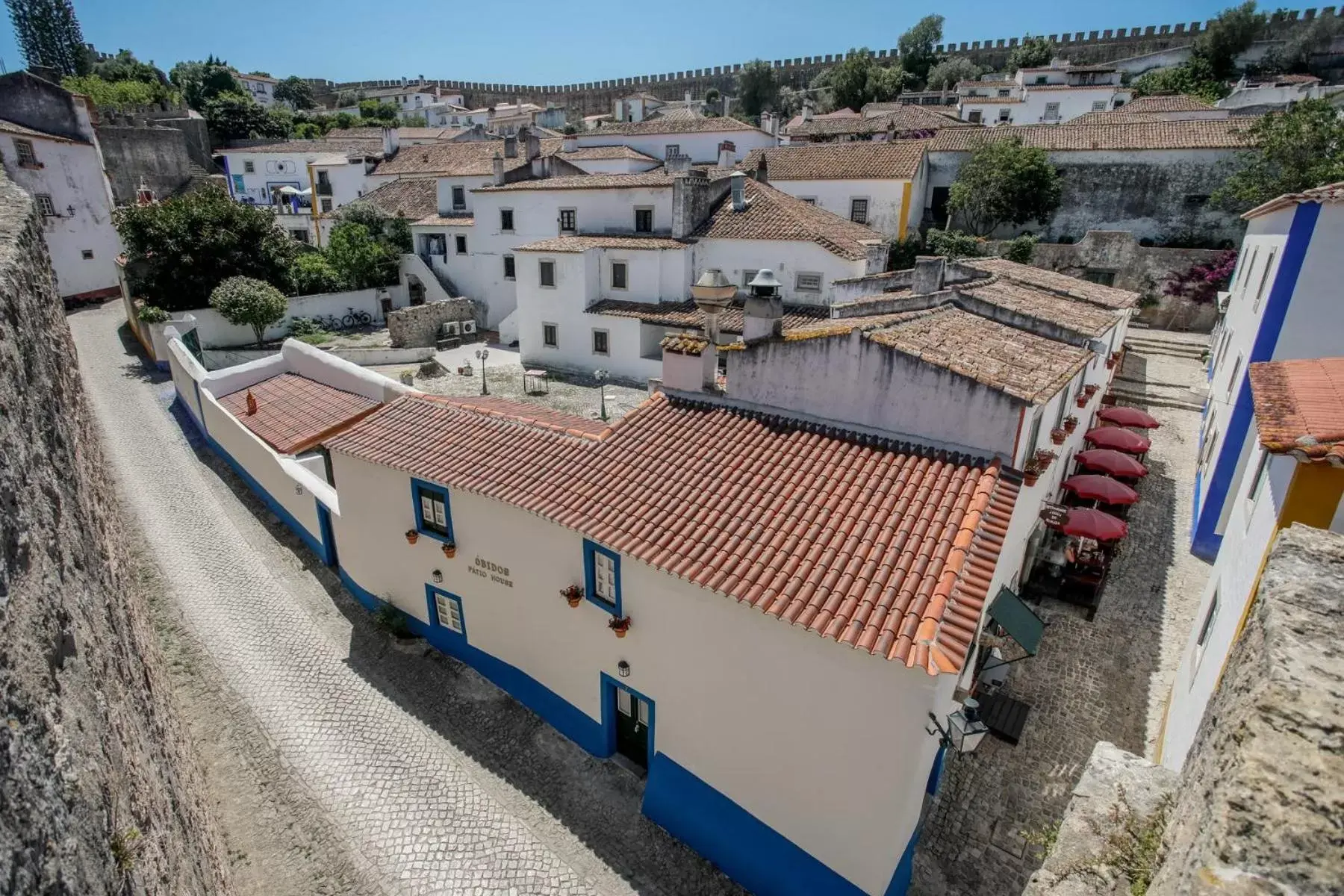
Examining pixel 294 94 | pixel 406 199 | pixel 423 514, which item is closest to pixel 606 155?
pixel 406 199

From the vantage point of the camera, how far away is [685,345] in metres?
12.0

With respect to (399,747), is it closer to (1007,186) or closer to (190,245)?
(190,245)

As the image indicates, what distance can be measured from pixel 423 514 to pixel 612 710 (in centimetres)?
510

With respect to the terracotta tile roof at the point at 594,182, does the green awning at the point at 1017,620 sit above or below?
below

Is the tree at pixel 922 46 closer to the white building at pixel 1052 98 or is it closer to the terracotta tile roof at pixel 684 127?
the white building at pixel 1052 98

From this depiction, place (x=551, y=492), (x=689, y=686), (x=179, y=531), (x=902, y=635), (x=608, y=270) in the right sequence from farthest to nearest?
(x=608, y=270) → (x=179, y=531) → (x=551, y=492) → (x=689, y=686) → (x=902, y=635)

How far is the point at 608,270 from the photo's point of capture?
98.9 feet

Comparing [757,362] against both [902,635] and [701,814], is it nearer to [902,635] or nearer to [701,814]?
[902,635]

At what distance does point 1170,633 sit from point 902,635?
34.1ft

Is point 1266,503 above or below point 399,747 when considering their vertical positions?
above

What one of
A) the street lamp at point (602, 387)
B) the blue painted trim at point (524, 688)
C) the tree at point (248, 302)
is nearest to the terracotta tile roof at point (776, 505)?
the blue painted trim at point (524, 688)

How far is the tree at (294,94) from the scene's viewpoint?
9150cm

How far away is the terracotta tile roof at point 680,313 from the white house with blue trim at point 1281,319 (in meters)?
12.6

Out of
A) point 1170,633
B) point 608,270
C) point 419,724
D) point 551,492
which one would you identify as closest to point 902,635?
point 551,492
